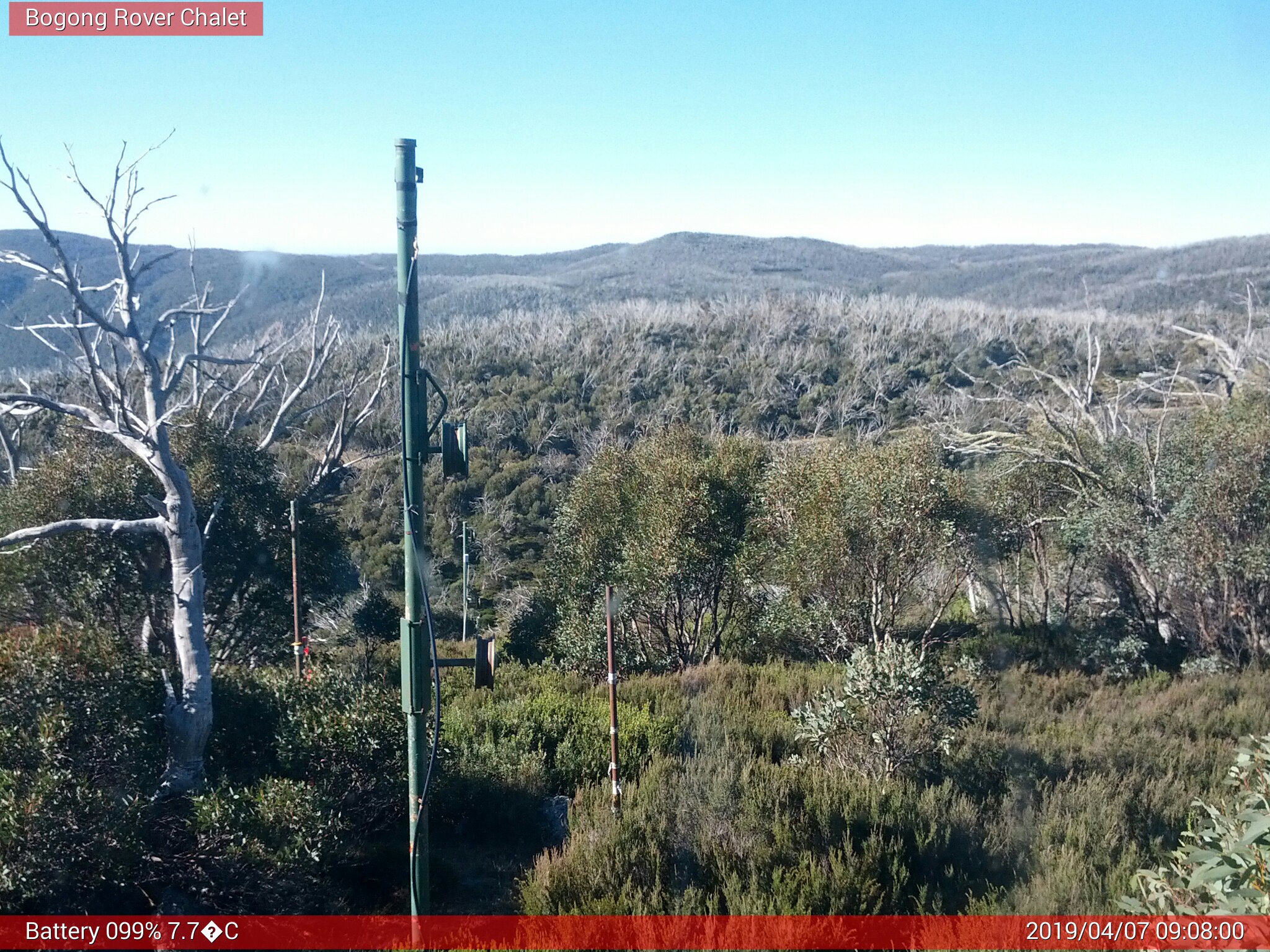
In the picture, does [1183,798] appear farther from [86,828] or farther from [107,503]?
[107,503]

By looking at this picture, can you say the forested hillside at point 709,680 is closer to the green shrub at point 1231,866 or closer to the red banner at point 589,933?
the red banner at point 589,933

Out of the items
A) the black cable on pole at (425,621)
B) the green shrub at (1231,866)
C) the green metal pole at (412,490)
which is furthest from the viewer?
the green metal pole at (412,490)

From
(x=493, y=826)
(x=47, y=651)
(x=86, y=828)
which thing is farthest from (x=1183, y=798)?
(x=47, y=651)

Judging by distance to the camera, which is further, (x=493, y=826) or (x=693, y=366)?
(x=693, y=366)

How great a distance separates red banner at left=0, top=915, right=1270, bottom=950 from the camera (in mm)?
4371

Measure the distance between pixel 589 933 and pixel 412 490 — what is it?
2.40 m

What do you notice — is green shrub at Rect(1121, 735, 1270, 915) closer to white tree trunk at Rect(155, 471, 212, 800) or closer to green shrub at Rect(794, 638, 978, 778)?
green shrub at Rect(794, 638, 978, 778)

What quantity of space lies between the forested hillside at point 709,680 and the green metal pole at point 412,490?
38.7 inches

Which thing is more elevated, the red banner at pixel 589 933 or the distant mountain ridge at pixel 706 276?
the distant mountain ridge at pixel 706 276

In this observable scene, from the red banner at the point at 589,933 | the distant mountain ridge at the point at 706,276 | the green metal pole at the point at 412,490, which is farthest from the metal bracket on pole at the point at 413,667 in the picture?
the distant mountain ridge at the point at 706,276

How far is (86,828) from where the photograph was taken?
4793 millimetres

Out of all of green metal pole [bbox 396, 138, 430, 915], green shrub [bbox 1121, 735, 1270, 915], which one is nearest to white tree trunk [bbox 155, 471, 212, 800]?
green metal pole [bbox 396, 138, 430, 915]

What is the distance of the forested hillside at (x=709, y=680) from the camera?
17.0ft

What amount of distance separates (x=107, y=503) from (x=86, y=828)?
190 inches
